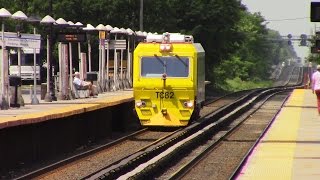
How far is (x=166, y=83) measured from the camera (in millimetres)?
26344

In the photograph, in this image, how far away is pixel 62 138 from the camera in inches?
813

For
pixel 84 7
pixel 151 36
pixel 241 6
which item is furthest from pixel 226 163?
pixel 241 6

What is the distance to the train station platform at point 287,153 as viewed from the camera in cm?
1559

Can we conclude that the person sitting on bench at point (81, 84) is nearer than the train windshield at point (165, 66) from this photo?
No

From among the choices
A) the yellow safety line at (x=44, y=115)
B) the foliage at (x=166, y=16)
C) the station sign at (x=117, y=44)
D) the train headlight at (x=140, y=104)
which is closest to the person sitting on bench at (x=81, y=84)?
the station sign at (x=117, y=44)

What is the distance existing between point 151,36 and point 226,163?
9.98m

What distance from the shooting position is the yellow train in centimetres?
2625

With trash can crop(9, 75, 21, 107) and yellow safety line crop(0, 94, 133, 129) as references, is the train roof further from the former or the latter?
trash can crop(9, 75, 21, 107)

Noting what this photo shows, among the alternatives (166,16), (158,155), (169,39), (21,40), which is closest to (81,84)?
(169,39)

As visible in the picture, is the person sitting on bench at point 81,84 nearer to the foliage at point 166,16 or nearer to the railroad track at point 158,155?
the railroad track at point 158,155

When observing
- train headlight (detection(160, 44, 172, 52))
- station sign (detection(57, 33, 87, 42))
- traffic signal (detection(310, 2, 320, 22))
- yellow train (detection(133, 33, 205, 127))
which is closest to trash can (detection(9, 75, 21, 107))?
yellow train (detection(133, 33, 205, 127))

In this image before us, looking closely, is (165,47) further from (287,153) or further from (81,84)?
(287,153)

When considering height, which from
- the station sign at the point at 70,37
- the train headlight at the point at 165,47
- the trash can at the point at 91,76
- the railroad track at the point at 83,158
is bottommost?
the railroad track at the point at 83,158

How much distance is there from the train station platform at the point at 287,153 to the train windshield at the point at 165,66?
3346 millimetres
